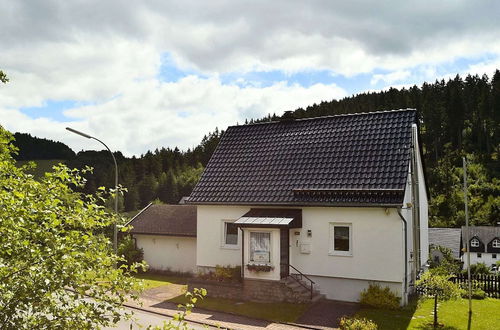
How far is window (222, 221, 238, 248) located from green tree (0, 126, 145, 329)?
17.3 metres

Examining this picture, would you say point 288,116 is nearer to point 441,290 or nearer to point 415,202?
point 415,202

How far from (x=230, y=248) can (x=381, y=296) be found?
786 cm

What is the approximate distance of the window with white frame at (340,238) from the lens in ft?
64.5

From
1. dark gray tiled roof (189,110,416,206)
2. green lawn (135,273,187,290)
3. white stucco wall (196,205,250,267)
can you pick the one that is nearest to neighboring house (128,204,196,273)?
green lawn (135,273,187,290)

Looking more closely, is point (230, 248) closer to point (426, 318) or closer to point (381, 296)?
point (381, 296)

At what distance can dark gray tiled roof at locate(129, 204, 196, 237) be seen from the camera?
27841 mm

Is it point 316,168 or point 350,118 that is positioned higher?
point 350,118

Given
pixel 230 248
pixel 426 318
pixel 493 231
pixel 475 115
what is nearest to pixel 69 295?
pixel 426 318

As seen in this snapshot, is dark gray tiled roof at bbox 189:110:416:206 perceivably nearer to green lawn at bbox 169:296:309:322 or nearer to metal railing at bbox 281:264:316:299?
metal railing at bbox 281:264:316:299

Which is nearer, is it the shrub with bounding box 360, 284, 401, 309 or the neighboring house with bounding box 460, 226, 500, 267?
the shrub with bounding box 360, 284, 401, 309

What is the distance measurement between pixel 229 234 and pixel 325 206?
5.64m

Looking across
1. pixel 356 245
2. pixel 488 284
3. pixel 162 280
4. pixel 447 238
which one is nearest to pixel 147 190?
pixel 447 238

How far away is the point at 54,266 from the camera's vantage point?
4766 millimetres

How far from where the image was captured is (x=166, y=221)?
29641 millimetres
